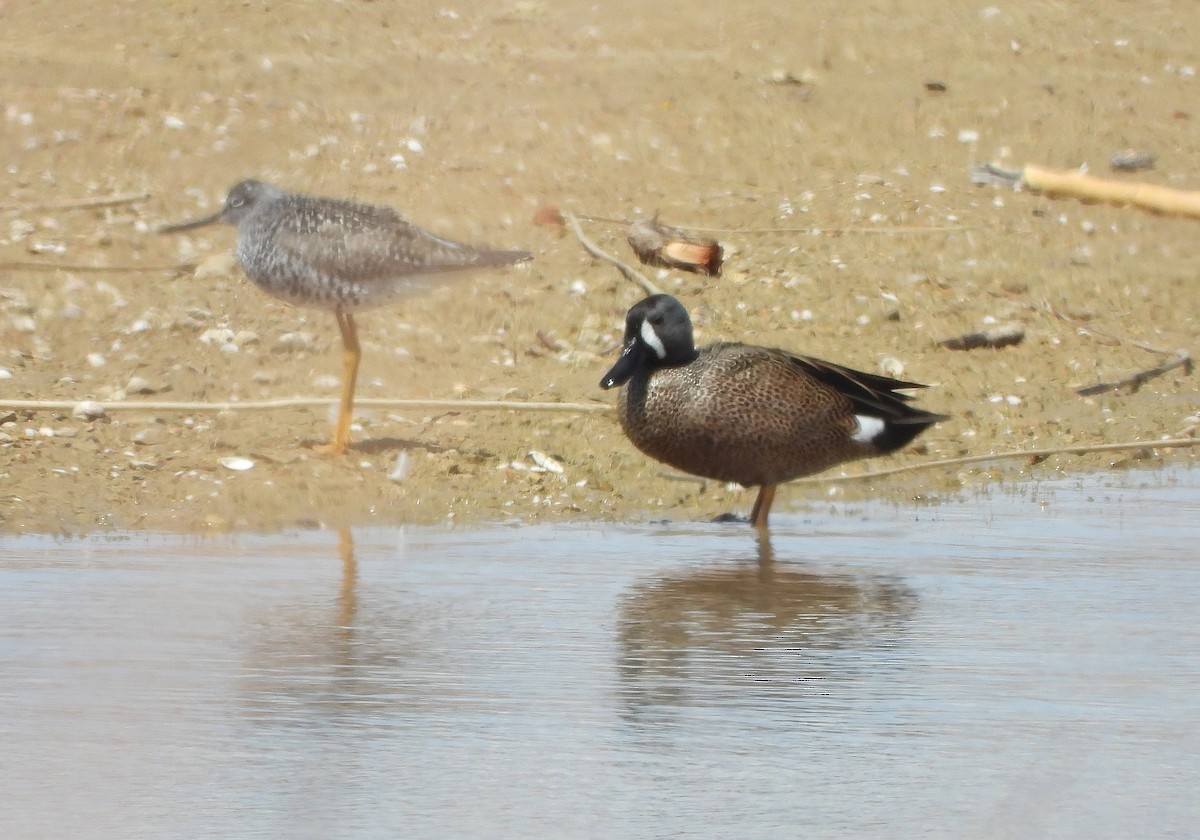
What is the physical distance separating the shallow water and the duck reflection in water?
1 centimetres

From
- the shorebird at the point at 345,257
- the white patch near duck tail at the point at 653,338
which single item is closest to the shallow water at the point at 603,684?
the white patch near duck tail at the point at 653,338

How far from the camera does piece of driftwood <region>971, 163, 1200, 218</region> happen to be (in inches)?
426

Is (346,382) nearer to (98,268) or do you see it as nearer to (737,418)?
(737,418)

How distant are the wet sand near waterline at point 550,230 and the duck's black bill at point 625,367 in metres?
0.43

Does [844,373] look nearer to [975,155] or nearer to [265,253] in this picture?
[265,253]

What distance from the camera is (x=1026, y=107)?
39.4 feet

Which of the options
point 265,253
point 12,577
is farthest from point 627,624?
point 265,253

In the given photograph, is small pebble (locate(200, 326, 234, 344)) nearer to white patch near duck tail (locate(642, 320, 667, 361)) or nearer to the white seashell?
the white seashell

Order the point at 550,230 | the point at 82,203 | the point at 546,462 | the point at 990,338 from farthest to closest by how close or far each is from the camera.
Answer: the point at 550,230 → the point at 82,203 → the point at 990,338 → the point at 546,462

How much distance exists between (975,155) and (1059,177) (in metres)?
0.63

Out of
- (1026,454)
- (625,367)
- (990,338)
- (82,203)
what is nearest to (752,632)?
(625,367)

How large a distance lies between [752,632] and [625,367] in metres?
2.10

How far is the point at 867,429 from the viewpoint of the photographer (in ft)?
22.8

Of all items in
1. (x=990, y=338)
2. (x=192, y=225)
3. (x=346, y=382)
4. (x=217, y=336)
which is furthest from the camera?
(x=990, y=338)
